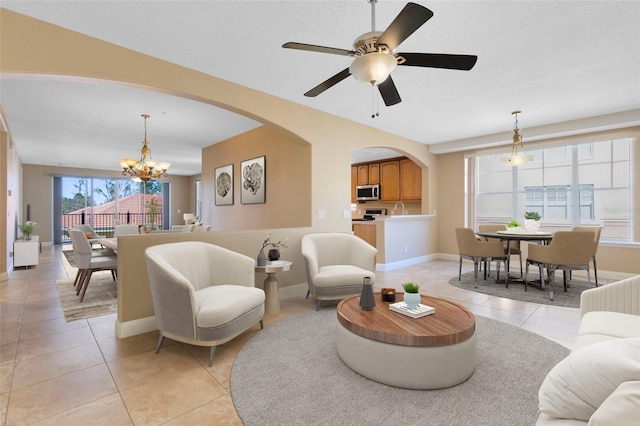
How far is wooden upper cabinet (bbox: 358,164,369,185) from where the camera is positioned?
28.9 feet

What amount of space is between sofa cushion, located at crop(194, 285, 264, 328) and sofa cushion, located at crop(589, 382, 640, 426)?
2137 mm

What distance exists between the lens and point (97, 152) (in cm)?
785

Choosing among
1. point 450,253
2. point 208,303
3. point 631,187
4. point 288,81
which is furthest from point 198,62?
point 631,187

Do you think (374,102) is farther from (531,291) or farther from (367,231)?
(531,291)

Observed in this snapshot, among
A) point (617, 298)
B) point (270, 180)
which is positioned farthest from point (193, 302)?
point (270, 180)

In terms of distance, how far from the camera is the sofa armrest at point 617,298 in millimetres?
2045

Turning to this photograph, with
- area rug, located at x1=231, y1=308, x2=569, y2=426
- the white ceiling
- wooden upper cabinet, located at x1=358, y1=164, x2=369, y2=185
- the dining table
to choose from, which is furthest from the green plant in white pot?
wooden upper cabinet, located at x1=358, y1=164, x2=369, y2=185

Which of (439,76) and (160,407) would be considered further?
(439,76)

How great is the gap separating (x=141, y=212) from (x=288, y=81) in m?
11.1

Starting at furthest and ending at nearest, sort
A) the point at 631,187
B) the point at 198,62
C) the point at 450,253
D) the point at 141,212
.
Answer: the point at 141,212 < the point at 450,253 < the point at 631,187 < the point at 198,62

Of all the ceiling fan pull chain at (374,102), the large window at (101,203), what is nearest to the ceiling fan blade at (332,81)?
the ceiling fan pull chain at (374,102)

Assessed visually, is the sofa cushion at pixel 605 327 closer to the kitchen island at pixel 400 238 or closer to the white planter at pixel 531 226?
the white planter at pixel 531 226

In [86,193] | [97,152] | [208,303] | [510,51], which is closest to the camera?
[208,303]

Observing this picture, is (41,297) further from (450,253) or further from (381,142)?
(450,253)
